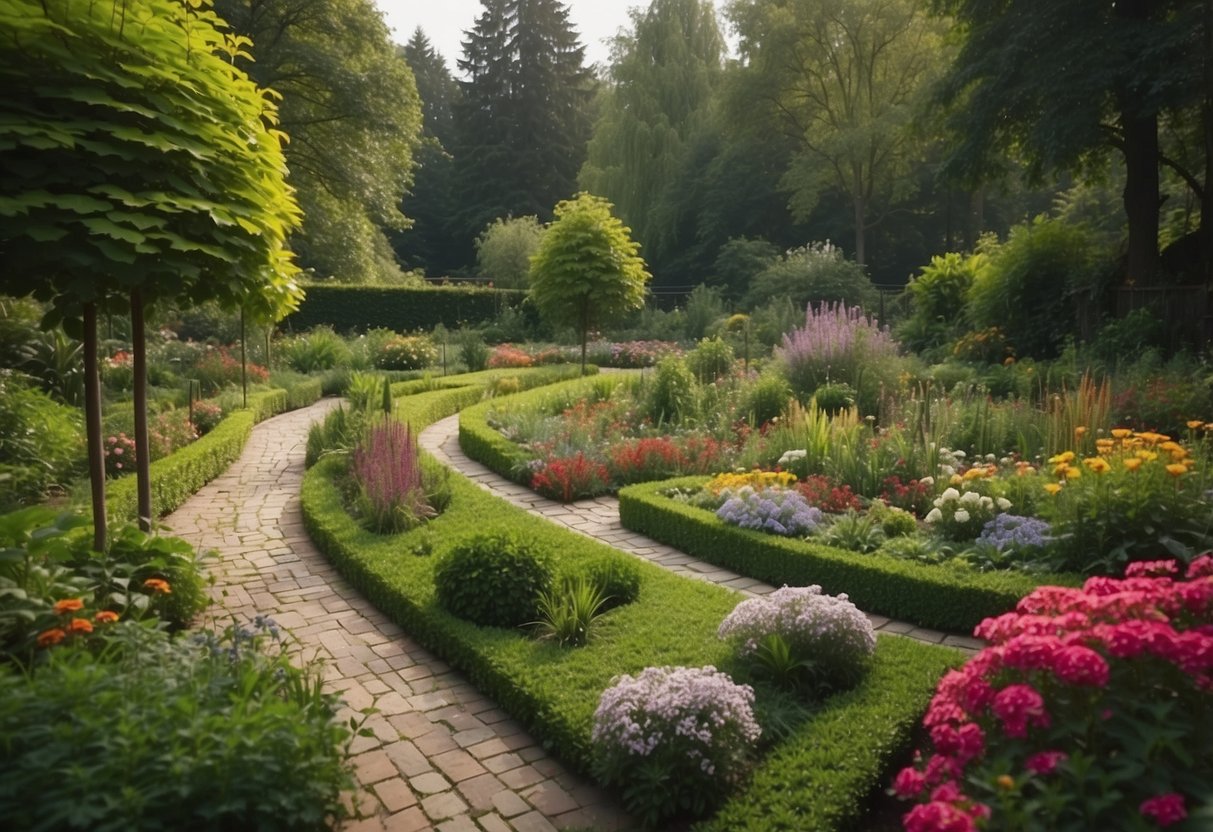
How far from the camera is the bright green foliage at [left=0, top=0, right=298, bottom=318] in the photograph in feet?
10.2

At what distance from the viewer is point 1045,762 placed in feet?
6.54

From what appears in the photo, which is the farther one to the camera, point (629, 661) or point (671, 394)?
point (671, 394)

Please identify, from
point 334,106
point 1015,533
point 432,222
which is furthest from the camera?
point 432,222

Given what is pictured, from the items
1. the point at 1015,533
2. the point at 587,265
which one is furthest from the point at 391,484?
the point at 587,265

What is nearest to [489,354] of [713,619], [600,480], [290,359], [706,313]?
[290,359]

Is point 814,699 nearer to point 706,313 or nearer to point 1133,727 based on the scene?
point 1133,727

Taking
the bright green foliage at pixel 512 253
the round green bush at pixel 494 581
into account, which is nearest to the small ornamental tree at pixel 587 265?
the round green bush at pixel 494 581

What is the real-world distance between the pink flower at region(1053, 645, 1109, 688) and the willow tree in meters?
3.44

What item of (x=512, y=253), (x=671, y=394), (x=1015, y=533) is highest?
(x=512, y=253)

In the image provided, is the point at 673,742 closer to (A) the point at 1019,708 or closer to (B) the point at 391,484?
(A) the point at 1019,708

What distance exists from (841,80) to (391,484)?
2989cm

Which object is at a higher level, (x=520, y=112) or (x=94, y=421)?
(x=520, y=112)

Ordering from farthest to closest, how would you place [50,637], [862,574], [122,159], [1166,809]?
1. [862,574]
2. [122,159]
3. [50,637]
4. [1166,809]

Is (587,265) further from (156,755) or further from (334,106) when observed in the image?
(156,755)
